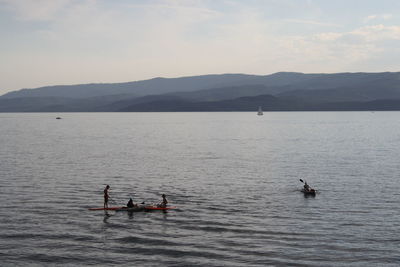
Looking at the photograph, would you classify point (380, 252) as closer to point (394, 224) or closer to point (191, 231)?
point (394, 224)

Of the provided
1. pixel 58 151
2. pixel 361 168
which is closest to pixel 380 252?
pixel 361 168

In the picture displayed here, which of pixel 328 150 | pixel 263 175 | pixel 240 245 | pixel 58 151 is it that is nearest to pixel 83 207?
pixel 240 245

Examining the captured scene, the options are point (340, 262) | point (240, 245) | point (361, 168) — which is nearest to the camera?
point (340, 262)

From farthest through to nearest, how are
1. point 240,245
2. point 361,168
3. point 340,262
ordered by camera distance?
point 361,168 → point 240,245 → point 340,262

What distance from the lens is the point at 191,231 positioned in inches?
1581

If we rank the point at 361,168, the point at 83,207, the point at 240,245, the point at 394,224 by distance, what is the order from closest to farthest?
the point at 240,245 → the point at 394,224 → the point at 83,207 → the point at 361,168

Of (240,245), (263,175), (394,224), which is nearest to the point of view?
(240,245)

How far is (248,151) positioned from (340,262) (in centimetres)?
8445

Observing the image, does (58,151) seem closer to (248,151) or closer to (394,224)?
(248,151)

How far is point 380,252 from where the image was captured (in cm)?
3441

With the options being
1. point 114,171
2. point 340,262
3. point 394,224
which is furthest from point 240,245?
point 114,171

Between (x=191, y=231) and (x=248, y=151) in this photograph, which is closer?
(x=191, y=231)

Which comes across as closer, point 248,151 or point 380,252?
point 380,252

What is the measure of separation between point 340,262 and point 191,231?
13476 millimetres
